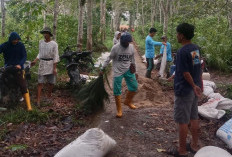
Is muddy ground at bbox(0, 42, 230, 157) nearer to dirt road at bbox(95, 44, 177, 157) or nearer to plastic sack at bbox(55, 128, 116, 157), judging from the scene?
dirt road at bbox(95, 44, 177, 157)

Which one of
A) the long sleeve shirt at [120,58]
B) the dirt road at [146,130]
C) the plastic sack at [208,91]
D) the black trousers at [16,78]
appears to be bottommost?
the dirt road at [146,130]

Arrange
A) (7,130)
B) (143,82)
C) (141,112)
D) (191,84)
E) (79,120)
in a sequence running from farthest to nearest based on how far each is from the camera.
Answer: (143,82) < (141,112) < (79,120) < (7,130) < (191,84)

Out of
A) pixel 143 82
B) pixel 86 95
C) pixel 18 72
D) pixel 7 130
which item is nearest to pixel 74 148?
pixel 7 130

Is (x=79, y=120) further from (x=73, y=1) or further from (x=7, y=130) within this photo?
(x=73, y=1)

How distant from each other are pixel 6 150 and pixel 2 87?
84.7 inches

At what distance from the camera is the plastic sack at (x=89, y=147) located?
10.0 ft

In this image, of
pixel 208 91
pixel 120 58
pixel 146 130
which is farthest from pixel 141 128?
pixel 208 91

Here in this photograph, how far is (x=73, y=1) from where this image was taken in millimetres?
23703

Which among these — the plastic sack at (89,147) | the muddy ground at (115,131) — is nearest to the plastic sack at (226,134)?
the muddy ground at (115,131)

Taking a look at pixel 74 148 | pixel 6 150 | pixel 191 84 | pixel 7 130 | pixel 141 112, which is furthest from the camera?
pixel 141 112

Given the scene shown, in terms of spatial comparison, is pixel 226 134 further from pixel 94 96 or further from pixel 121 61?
pixel 94 96

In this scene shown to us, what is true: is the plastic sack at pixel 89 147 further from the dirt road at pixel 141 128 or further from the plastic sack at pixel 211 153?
the plastic sack at pixel 211 153

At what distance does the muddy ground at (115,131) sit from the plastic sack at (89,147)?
0.51 m

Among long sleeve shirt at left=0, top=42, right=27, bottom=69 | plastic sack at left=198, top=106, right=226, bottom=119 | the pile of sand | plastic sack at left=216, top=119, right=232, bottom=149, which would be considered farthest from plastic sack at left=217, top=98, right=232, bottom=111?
long sleeve shirt at left=0, top=42, right=27, bottom=69
